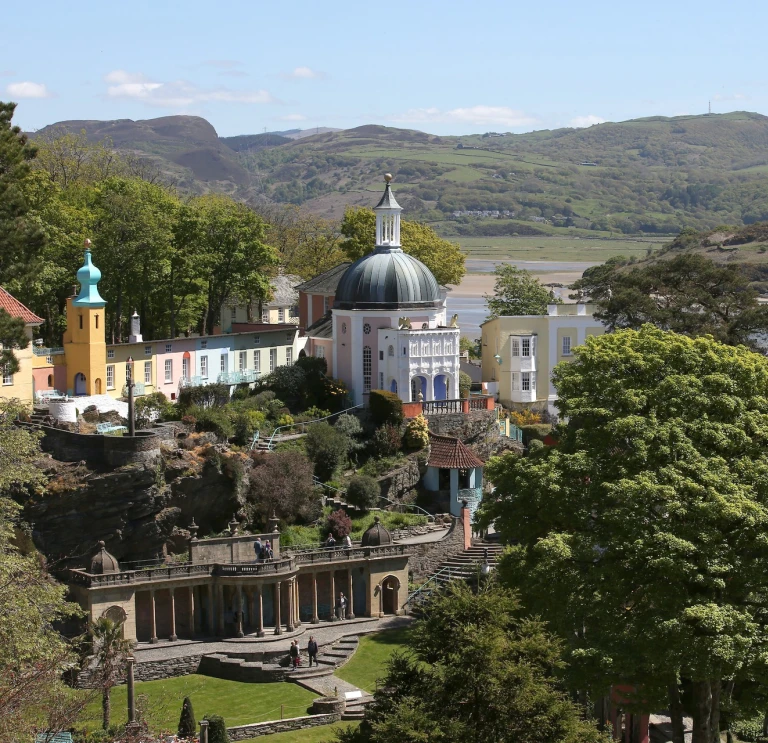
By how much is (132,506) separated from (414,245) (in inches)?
1294

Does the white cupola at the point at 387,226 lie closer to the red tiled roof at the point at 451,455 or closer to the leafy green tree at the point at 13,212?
the red tiled roof at the point at 451,455

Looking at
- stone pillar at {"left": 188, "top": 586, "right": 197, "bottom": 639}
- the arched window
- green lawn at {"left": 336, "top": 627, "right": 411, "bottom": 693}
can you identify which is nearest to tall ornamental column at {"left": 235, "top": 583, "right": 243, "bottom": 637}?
stone pillar at {"left": 188, "top": 586, "right": 197, "bottom": 639}

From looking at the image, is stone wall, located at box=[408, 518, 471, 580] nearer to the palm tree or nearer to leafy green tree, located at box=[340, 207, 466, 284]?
the palm tree

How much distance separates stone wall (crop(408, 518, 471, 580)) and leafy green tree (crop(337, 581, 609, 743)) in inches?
912

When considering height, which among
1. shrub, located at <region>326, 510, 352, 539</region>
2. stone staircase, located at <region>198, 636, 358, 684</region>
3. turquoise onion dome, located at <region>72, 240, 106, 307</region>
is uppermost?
turquoise onion dome, located at <region>72, 240, 106, 307</region>

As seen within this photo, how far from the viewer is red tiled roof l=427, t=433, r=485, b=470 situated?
63250mm

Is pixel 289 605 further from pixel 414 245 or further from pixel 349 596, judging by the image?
pixel 414 245

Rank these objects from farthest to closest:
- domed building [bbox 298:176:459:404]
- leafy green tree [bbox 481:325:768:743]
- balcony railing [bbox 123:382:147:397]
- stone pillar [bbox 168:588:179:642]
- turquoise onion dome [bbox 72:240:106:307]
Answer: domed building [bbox 298:176:459:404], balcony railing [bbox 123:382:147:397], turquoise onion dome [bbox 72:240:106:307], stone pillar [bbox 168:588:179:642], leafy green tree [bbox 481:325:768:743]

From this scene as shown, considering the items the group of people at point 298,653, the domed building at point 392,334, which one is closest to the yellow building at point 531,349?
the domed building at point 392,334

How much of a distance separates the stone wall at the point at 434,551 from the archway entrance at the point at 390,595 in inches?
43.6

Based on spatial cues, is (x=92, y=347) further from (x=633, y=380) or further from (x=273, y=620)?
(x=633, y=380)

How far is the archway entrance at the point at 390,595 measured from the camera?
58.3 metres

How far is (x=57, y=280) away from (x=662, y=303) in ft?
94.0

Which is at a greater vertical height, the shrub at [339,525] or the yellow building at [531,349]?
the yellow building at [531,349]
